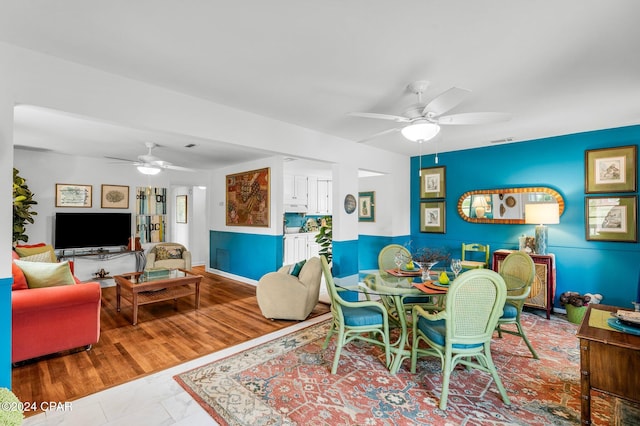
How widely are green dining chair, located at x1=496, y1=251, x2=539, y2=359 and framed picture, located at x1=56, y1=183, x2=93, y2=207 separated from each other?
6.55m

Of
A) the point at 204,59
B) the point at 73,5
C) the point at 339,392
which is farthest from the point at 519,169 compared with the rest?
the point at 73,5

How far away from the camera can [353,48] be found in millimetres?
2092

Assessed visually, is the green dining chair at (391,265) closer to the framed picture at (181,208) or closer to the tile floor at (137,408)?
the tile floor at (137,408)

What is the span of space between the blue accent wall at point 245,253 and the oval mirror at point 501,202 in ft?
10.4

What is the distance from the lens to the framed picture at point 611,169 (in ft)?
12.4

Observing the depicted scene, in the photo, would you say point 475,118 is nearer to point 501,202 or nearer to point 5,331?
point 501,202

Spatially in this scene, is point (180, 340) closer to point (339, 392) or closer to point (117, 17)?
point (339, 392)

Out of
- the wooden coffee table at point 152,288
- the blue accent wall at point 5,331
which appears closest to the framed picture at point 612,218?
the wooden coffee table at point 152,288

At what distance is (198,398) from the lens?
2.25 m

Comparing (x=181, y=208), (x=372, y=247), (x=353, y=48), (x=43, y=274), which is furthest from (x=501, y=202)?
(x=181, y=208)

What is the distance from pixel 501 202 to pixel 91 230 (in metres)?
6.86

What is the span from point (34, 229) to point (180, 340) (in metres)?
3.81

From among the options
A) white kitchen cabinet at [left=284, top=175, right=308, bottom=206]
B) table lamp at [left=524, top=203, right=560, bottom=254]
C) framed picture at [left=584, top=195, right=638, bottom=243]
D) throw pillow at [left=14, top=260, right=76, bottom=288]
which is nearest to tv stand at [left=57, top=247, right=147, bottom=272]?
throw pillow at [left=14, top=260, right=76, bottom=288]

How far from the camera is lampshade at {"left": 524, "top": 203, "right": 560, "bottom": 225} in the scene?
4.00 meters
